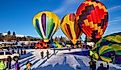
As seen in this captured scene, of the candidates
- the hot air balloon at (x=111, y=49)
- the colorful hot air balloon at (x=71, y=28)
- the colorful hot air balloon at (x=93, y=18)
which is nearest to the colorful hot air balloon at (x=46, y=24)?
the colorful hot air balloon at (x=71, y=28)

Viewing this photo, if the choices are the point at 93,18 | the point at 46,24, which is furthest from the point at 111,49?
the point at 46,24

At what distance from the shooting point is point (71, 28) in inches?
2016

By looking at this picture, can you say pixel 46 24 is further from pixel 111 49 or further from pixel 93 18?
pixel 111 49

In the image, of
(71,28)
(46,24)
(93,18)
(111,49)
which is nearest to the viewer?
(111,49)

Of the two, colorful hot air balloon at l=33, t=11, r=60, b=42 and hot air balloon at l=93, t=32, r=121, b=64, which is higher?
colorful hot air balloon at l=33, t=11, r=60, b=42

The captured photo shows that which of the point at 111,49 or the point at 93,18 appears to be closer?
the point at 111,49

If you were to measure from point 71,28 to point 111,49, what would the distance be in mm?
28718

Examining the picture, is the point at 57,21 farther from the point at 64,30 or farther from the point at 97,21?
the point at 97,21

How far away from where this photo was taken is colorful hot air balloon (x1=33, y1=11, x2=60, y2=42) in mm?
50000

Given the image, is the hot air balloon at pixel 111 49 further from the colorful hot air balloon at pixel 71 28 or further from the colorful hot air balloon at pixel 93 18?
the colorful hot air balloon at pixel 71 28

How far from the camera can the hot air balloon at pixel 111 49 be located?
2206cm

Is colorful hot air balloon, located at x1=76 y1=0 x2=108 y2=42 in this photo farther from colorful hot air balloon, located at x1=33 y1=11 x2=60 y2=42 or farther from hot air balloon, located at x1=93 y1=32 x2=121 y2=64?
hot air balloon, located at x1=93 y1=32 x2=121 y2=64

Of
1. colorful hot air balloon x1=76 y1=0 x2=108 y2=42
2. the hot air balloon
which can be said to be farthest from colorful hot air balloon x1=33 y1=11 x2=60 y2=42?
the hot air balloon

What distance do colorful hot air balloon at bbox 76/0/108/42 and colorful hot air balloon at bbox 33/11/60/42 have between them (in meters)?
11.4
